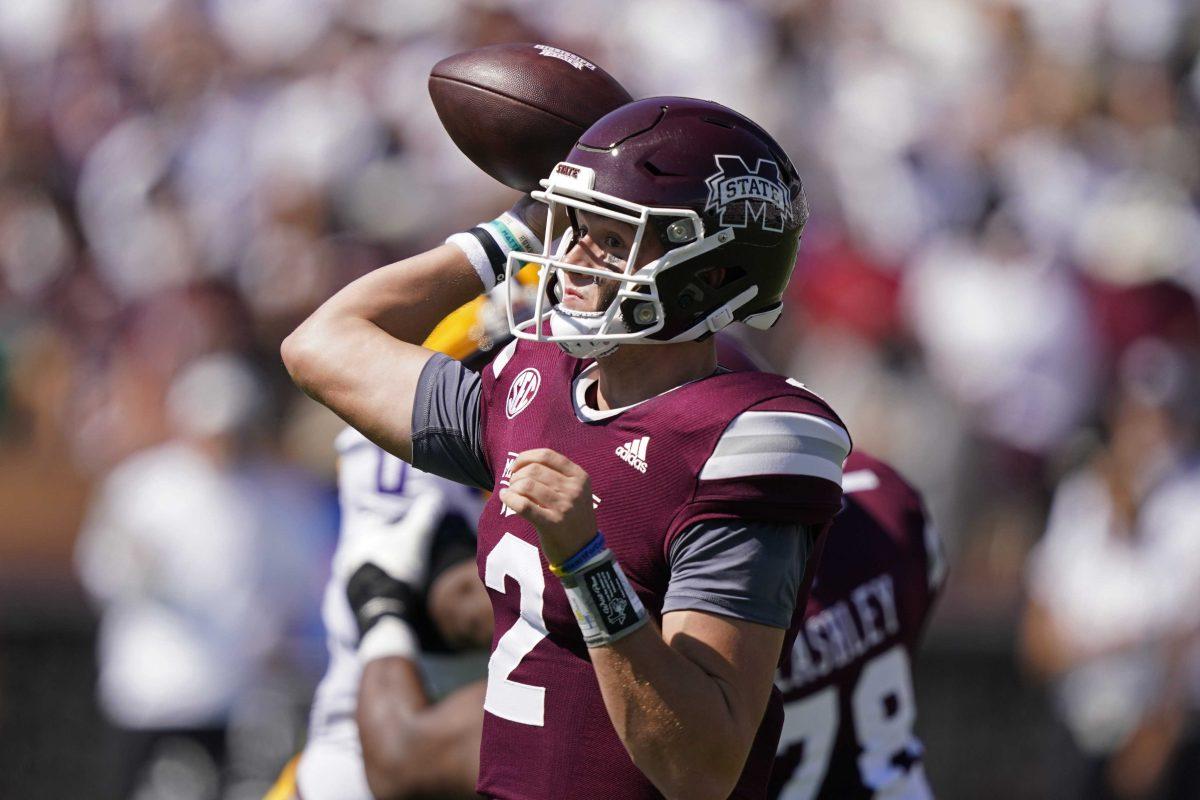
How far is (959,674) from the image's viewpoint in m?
7.79

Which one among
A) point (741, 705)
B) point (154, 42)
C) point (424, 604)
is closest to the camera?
point (741, 705)

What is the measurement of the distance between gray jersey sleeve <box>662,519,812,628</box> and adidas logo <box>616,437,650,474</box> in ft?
0.42

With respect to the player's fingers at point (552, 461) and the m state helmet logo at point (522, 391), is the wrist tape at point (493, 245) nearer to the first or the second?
the m state helmet logo at point (522, 391)

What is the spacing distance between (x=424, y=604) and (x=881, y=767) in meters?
1.06

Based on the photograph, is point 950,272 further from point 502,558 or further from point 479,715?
point 502,558

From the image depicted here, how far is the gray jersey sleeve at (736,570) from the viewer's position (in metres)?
2.66

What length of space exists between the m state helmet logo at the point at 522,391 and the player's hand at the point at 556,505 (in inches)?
17.2

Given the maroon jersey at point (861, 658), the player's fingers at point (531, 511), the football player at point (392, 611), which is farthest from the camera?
the football player at point (392, 611)

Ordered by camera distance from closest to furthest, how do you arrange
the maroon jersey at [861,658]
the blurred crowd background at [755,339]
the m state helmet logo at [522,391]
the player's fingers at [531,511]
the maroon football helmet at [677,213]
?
the player's fingers at [531,511], the maroon football helmet at [677,213], the m state helmet logo at [522,391], the maroon jersey at [861,658], the blurred crowd background at [755,339]

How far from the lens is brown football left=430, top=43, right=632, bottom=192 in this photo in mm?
3379

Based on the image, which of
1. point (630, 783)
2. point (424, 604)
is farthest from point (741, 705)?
point (424, 604)

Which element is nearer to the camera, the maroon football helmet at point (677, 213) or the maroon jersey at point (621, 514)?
the maroon jersey at point (621, 514)

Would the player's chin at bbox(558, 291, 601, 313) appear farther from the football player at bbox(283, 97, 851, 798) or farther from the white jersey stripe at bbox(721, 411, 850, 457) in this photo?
the white jersey stripe at bbox(721, 411, 850, 457)

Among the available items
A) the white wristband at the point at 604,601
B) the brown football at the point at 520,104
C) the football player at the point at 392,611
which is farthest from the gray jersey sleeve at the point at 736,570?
the football player at the point at 392,611
